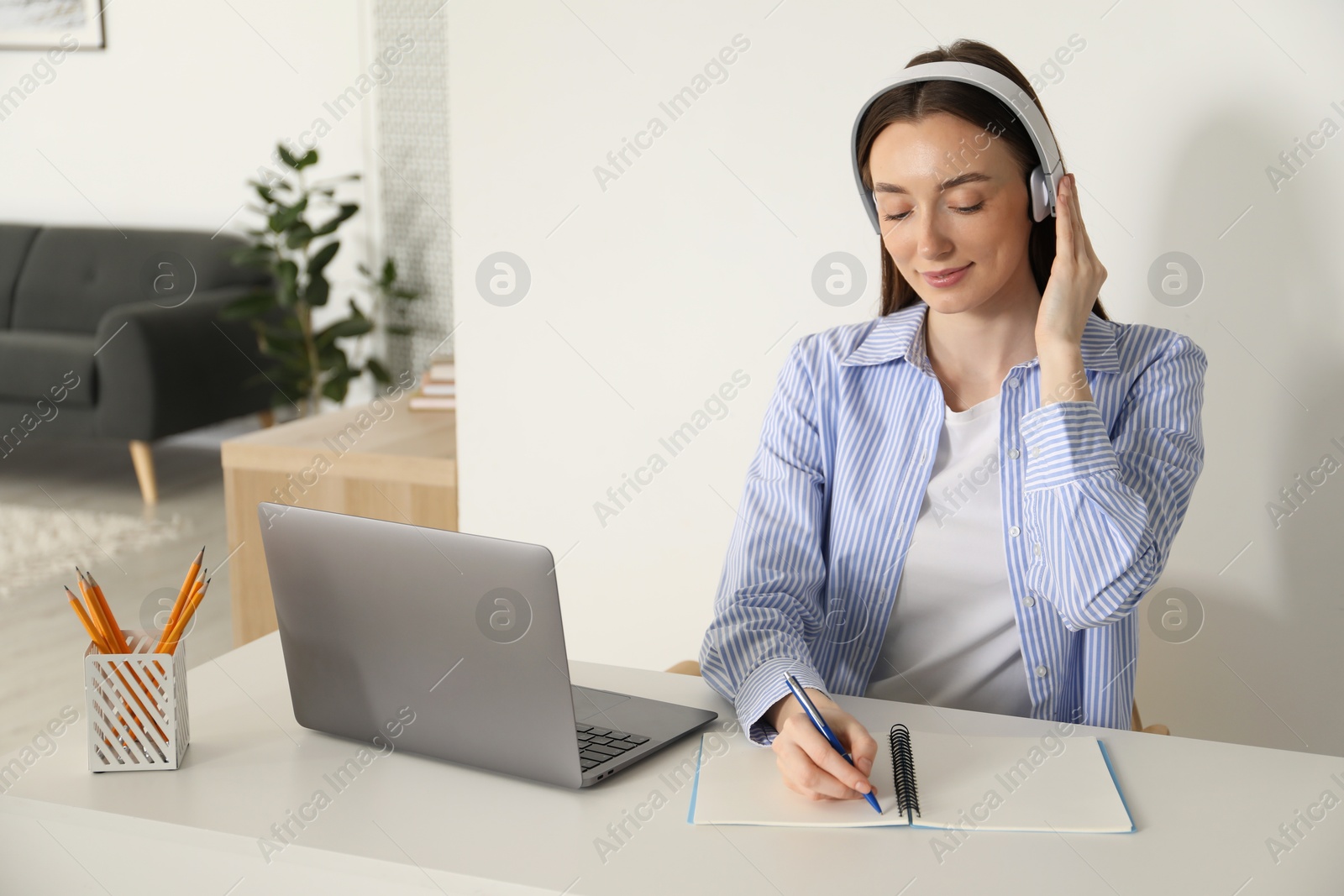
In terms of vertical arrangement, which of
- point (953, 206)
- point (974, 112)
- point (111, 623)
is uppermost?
point (974, 112)

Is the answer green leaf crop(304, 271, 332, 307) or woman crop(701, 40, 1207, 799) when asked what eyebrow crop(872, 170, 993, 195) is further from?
green leaf crop(304, 271, 332, 307)

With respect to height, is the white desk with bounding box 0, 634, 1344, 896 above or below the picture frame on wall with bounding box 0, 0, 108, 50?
below

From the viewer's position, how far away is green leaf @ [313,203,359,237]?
14.7ft

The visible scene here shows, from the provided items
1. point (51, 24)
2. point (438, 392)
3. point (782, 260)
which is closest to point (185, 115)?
point (51, 24)

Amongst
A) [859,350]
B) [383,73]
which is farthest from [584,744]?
[383,73]

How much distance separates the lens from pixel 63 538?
13.0 feet

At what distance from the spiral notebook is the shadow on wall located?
0.93 meters

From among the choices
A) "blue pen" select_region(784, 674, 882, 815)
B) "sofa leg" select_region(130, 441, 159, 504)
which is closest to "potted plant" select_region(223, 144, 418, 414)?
"sofa leg" select_region(130, 441, 159, 504)

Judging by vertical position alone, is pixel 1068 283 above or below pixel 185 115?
below

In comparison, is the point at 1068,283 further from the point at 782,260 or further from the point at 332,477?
the point at 332,477

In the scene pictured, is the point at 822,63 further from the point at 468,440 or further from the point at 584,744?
the point at 584,744

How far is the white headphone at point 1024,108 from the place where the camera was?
4.34 feet

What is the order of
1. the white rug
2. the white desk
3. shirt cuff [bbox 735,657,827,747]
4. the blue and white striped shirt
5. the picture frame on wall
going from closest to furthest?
the white desk → shirt cuff [bbox 735,657,827,747] → the blue and white striped shirt → the white rug → the picture frame on wall

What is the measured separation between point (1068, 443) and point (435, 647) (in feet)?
2.32
